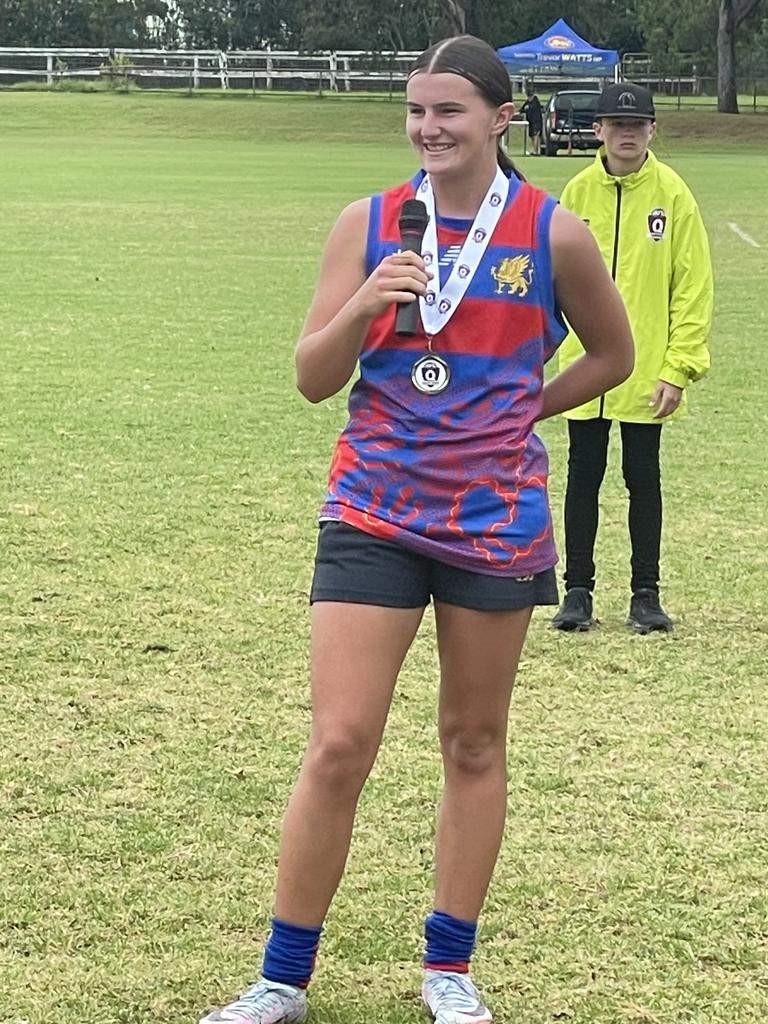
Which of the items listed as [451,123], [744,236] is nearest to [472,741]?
[451,123]

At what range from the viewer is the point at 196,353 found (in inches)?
564

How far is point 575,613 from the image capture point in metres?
7.16

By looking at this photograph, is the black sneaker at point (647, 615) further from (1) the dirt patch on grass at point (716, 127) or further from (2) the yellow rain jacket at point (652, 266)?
(1) the dirt patch on grass at point (716, 127)

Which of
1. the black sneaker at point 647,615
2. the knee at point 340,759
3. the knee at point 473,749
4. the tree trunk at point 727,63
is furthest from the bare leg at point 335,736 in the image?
the tree trunk at point 727,63

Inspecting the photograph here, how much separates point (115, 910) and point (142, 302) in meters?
13.4

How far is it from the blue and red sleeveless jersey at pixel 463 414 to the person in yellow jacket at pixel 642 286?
3.13 m

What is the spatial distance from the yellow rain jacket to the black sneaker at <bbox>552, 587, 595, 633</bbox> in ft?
2.45

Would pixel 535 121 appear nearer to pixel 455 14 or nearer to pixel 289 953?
pixel 455 14

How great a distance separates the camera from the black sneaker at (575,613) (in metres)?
7.14

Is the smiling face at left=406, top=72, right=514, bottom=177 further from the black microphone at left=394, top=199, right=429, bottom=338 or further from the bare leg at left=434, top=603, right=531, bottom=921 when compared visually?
the bare leg at left=434, top=603, right=531, bottom=921

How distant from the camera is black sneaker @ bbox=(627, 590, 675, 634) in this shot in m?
7.13

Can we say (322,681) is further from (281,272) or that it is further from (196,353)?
(281,272)

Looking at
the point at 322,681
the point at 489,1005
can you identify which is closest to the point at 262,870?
the point at 489,1005

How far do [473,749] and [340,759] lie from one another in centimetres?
37
